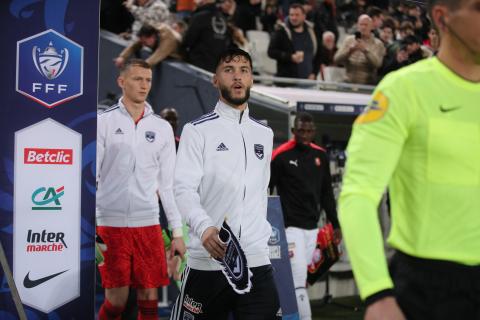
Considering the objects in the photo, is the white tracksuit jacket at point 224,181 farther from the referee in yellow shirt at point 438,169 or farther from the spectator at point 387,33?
the spectator at point 387,33

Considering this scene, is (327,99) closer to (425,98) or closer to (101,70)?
(101,70)

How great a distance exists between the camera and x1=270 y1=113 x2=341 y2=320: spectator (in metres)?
8.92

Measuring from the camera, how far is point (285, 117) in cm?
1041

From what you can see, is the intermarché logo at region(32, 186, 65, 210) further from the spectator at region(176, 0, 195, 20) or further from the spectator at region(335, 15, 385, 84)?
the spectator at region(176, 0, 195, 20)

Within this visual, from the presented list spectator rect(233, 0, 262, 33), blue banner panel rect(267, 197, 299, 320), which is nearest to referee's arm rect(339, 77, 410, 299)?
blue banner panel rect(267, 197, 299, 320)

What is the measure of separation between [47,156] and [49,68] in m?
0.59

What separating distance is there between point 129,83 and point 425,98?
4.70 m

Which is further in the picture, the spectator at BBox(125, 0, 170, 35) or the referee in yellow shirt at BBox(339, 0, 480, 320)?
the spectator at BBox(125, 0, 170, 35)

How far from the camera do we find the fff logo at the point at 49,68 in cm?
593

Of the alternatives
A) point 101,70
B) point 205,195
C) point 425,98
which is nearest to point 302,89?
point 101,70

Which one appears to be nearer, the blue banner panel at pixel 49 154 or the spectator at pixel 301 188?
the blue banner panel at pixel 49 154

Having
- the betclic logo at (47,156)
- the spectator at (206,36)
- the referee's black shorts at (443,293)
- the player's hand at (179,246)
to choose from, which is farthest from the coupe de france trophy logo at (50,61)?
the spectator at (206,36)

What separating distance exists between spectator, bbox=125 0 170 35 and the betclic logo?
20.6 feet

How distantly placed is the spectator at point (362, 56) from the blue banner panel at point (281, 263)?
231 inches
